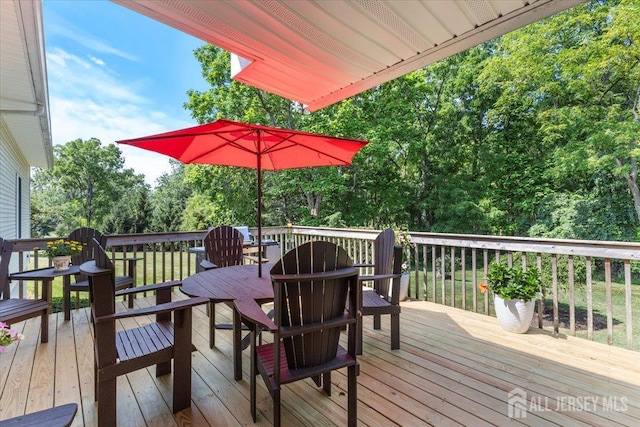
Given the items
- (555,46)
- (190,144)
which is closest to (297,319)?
(190,144)

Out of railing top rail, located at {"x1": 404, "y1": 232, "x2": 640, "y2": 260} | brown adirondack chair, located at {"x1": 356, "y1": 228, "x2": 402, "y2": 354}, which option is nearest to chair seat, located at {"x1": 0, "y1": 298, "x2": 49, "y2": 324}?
brown adirondack chair, located at {"x1": 356, "y1": 228, "x2": 402, "y2": 354}

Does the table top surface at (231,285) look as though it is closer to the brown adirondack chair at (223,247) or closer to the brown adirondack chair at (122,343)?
the brown adirondack chair at (122,343)

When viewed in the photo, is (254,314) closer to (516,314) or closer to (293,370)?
(293,370)

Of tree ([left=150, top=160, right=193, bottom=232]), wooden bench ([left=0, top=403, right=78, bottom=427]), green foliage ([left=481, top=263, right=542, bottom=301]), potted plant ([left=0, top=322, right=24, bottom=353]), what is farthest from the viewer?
tree ([left=150, top=160, right=193, bottom=232])

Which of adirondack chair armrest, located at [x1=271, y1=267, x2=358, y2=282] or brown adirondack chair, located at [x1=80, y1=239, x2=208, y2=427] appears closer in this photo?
adirondack chair armrest, located at [x1=271, y1=267, x2=358, y2=282]

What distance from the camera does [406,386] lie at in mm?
2205

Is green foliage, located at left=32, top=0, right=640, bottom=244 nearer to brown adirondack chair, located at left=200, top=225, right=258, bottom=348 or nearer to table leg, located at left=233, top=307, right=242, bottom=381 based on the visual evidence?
brown adirondack chair, located at left=200, top=225, right=258, bottom=348

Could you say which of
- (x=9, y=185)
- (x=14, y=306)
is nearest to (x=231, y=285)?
(x=14, y=306)

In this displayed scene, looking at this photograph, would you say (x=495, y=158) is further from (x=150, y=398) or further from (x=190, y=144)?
(x=150, y=398)

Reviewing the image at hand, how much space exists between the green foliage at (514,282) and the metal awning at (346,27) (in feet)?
7.44

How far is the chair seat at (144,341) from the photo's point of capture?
186cm

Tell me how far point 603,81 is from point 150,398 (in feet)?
42.2

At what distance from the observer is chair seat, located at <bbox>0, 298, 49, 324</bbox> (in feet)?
8.05

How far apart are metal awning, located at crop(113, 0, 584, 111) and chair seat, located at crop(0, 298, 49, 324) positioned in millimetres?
2547
